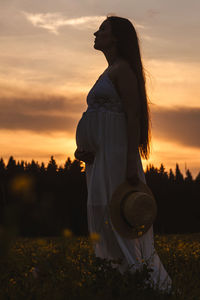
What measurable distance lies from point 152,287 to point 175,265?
3.00 m

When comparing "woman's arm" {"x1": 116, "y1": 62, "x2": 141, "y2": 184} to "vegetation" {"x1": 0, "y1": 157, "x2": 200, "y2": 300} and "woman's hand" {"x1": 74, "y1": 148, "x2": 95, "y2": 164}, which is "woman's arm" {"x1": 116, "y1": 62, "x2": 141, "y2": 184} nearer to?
"woman's hand" {"x1": 74, "y1": 148, "x2": 95, "y2": 164}

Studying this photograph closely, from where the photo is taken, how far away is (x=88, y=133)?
4809 mm

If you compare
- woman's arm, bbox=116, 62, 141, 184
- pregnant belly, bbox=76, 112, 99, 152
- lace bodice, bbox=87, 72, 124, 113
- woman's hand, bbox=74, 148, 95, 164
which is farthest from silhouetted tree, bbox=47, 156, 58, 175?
woman's arm, bbox=116, 62, 141, 184

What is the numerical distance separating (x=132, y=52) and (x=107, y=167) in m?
1.40

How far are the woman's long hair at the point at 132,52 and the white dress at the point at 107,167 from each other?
31 cm

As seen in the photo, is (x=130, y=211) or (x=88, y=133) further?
(x=88, y=133)

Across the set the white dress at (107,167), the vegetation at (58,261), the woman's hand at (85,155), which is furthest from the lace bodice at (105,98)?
the vegetation at (58,261)

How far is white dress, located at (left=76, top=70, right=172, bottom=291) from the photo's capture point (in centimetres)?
464

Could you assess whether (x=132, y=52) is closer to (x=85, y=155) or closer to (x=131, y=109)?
(x=131, y=109)

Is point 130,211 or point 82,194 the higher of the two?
point 82,194

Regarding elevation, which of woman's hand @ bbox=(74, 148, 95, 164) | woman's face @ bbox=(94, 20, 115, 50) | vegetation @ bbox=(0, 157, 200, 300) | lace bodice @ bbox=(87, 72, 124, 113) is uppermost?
woman's face @ bbox=(94, 20, 115, 50)

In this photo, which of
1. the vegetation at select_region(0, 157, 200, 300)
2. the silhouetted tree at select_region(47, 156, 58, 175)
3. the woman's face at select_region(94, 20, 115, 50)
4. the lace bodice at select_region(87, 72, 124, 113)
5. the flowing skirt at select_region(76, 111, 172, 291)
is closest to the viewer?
the vegetation at select_region(0, 157, 200, 300)

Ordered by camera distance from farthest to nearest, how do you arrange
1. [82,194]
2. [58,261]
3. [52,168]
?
[52,168] < [82,194] < [58,261]

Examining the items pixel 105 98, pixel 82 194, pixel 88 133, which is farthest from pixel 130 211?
pixel 82 194
